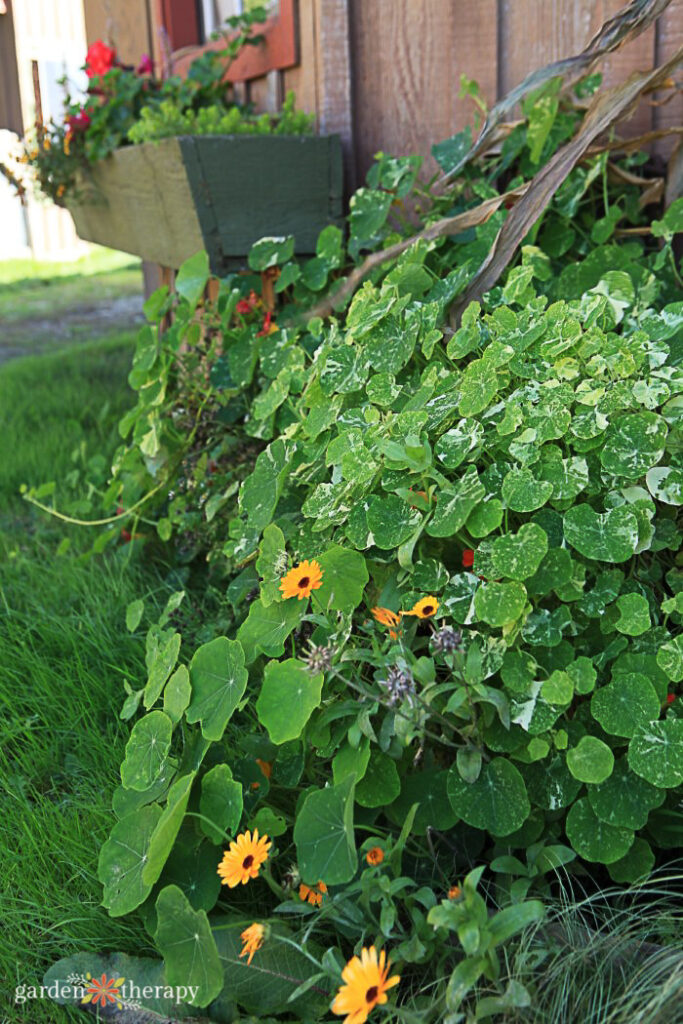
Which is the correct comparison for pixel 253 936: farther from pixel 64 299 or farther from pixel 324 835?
pixel 64 299

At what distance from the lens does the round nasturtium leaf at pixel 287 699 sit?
114cm

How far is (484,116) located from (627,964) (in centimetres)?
188

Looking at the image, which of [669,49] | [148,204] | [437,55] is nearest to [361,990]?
[669,49]

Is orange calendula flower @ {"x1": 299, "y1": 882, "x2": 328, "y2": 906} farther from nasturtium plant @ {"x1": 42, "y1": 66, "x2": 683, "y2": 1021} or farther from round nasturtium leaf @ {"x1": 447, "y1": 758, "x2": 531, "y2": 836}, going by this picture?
round nasturtium leaf @ {"x1": 447, "y1": 758, "x2": 531, "y2": 836}

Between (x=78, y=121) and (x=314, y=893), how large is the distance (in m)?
3.09

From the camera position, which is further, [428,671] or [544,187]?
[544,187]

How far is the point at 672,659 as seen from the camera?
112cm

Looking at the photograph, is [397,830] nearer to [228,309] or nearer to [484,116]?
[228,309]

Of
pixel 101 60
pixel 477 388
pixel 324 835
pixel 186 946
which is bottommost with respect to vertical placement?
pixel 186 946

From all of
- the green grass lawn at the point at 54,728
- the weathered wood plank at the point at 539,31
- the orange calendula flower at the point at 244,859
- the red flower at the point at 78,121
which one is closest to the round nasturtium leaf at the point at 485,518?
the orange calendula flower at the point at 244,859

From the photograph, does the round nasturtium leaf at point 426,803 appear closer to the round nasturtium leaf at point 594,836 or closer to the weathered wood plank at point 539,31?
the round nasturtium leaf at point 594,836

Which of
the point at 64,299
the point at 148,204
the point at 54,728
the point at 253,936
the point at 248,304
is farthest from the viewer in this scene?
the point at 64,299

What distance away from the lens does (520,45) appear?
2.15 m

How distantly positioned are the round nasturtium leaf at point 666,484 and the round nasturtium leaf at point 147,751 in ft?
2.42
